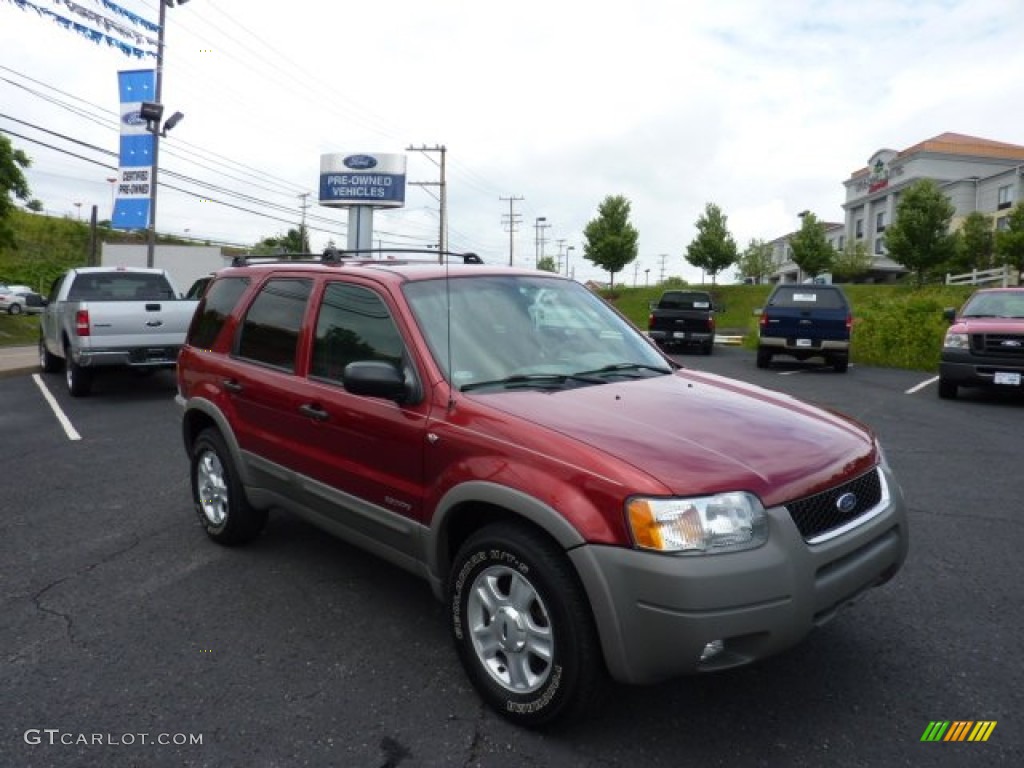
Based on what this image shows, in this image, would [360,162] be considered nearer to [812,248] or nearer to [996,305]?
[812,248]

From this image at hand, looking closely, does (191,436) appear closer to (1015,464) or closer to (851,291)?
(1015,464)

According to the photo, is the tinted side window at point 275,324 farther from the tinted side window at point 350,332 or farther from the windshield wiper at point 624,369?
the windshield wiper at point 624,369

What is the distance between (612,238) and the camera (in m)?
53.5

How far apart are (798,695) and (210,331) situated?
13.0 feet

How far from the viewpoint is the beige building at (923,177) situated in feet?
197

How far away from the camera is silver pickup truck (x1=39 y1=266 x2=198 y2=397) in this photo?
34.8ft

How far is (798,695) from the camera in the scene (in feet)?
10.0

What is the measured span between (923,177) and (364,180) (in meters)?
44.2

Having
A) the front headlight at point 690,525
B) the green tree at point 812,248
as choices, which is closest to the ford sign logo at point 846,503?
the front headlight at point 690,525

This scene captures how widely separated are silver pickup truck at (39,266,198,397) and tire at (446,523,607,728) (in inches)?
368

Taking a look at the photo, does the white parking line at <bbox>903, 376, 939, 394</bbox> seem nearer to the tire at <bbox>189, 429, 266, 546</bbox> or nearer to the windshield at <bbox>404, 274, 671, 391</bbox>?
the windshield at <bbox>404, 274, 671, 391</bbox>

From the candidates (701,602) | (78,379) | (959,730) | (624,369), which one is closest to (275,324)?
(624,369)

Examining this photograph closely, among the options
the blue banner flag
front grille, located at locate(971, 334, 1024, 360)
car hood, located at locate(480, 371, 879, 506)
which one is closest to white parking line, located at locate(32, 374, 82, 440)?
car hood, located at locate(480, 371, 879, 506)

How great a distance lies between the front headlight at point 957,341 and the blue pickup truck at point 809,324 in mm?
4173
